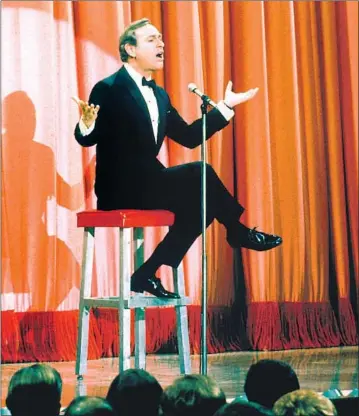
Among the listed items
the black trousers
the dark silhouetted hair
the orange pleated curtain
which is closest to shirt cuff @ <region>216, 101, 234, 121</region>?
the black trousers

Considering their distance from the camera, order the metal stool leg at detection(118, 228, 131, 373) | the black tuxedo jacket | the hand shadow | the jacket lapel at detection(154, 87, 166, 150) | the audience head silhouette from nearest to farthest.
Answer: the audience head silhouette, the metal stool leg at detection(118, 228, 131, 373), the black tuxedo jacket, the jacket lapel at detection(154, 87, 166, 150), the hand shadow

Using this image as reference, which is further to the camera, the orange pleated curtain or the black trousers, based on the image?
the orange pleated curtain

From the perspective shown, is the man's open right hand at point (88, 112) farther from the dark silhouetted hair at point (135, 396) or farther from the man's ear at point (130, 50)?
the dark silhouetted hair at point (135, 396)

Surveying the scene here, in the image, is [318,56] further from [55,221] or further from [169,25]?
[55,221]

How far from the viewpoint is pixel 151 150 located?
324 cm

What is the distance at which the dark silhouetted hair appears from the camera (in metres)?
1.97

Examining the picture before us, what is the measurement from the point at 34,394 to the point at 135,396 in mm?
239

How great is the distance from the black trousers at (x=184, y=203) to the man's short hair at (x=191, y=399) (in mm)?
1257

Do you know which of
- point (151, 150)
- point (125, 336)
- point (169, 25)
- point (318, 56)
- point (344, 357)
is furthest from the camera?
point (318, 56)

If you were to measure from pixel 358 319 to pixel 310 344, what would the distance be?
0.28m

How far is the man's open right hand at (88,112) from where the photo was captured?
288 centimetres

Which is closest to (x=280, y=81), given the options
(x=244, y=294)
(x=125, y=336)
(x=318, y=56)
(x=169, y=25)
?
(x=318, y=56)

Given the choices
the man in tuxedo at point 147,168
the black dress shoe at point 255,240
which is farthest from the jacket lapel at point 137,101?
the black dress shoe at point 255,240

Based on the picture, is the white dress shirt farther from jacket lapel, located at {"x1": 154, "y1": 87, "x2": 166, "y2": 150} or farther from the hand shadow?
the hand shadow
